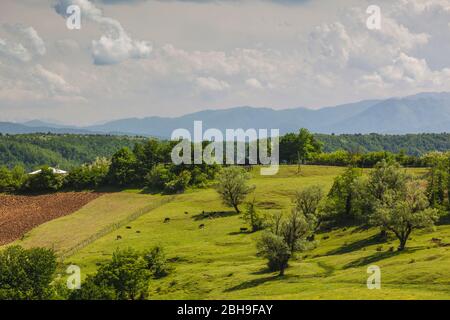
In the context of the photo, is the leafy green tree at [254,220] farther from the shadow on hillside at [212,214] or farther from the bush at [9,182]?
the bush at [9,182]

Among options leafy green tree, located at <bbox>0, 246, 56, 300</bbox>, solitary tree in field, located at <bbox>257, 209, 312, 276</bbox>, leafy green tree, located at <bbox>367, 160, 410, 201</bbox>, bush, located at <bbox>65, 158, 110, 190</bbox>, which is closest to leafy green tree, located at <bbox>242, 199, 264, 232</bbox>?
leafy green tree, located at <bbox>367, 160, 410, 201</bbox>

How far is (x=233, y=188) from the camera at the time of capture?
121 m

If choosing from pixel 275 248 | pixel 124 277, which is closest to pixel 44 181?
pixel 124 277

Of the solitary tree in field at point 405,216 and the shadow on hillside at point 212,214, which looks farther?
the shadow on hillside at point 212,214

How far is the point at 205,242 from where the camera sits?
9481 cm

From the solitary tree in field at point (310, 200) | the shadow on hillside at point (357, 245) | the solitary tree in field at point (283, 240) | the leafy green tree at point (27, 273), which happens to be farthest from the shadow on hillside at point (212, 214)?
the leafy green tree at point (27, 273)

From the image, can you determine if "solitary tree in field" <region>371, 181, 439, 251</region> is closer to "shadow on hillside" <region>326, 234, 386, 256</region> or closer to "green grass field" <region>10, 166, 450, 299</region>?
"green grass field" <region>10, 166, 450, 299</region>

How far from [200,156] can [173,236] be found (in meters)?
73.4

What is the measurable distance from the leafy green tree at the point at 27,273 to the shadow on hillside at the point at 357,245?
42.9 meters

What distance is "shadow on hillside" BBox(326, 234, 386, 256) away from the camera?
7819cm

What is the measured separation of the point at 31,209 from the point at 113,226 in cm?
4196

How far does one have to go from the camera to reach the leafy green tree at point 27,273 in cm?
5805
